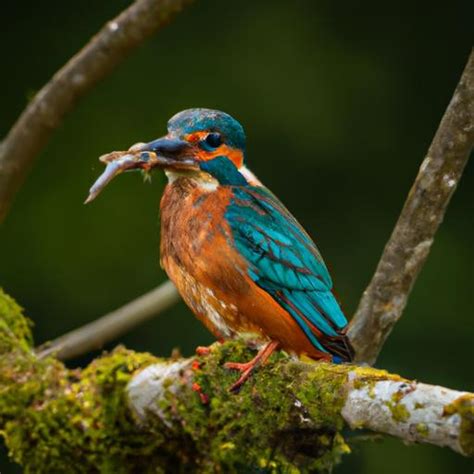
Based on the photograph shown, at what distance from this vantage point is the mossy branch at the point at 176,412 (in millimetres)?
2871

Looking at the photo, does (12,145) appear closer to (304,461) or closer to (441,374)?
(304,461)

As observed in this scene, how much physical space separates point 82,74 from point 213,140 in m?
0.43

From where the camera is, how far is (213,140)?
355 centimetres

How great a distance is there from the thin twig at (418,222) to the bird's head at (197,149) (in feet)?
1.70

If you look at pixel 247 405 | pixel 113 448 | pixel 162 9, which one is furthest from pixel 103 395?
pixel 162 9

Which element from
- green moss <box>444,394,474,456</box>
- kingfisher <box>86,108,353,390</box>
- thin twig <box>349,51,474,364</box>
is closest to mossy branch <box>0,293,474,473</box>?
kingfisher <box>86,108,353,390</box>

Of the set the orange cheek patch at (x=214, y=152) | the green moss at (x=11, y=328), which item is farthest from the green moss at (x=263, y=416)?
the green moss at (x=11, y=328)

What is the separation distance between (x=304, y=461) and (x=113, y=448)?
0.55 m

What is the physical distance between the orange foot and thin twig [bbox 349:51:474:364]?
582 mm

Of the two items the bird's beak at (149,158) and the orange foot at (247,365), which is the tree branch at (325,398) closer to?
the orange foot at (247,365)

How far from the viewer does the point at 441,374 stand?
7.00m

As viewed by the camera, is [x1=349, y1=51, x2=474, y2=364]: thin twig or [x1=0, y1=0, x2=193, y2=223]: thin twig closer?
[x1=349, y1=51, x2=474, y2=364]: thin twig

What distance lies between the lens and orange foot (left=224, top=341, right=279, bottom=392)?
318 centimetres

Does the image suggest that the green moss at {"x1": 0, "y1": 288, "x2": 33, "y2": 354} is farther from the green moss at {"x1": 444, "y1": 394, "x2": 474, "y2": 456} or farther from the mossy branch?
the green moss at {"x1": 444, "y1": 394, "x2": 474, "y2": 456}
